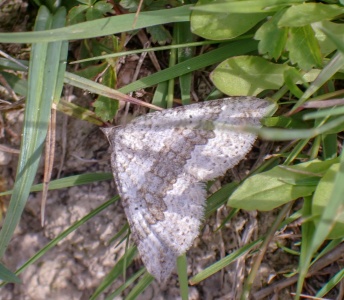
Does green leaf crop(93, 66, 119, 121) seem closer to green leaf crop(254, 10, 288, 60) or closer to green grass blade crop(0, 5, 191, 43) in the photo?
green grass blade crop(0, 5, 191, 43)

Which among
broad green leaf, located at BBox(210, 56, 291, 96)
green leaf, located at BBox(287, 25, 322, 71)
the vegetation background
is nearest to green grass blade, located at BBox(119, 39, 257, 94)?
the vegetation background

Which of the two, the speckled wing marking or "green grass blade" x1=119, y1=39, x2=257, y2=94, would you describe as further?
"green grass blade" x1=119, y1=39, x2=257, y2=94

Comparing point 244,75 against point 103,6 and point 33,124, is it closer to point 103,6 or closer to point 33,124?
point 103,6

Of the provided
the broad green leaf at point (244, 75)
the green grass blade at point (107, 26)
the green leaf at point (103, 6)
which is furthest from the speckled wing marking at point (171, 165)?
the green leaf at point (103, 6)

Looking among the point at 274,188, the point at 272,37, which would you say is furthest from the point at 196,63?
the point at 274,188

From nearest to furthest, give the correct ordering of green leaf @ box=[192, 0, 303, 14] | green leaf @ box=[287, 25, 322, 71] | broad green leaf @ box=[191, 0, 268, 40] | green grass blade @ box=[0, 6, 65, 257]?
green leaf @ box=[192, 0, 303, 14], green leaf @ box=[287, 25, 322, 71], broad green leaf @ box=[191, 0, 268, 40], green grass blade @ box=[0, 6, 65, 257]

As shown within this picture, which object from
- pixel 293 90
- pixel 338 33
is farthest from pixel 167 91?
pixel 338 33

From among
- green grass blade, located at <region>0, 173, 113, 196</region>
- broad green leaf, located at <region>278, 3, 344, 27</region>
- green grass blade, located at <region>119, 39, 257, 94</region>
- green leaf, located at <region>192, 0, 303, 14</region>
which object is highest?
green leaf, located at <region>192, 0, 303, 14</region>
